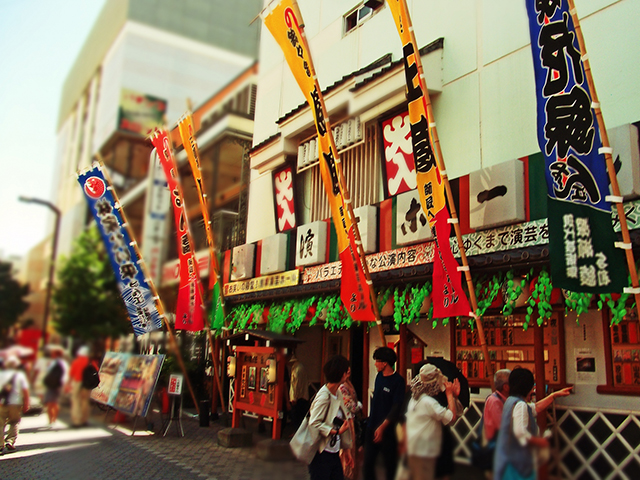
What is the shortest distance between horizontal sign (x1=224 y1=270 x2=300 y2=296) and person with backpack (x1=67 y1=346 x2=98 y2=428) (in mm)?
8692

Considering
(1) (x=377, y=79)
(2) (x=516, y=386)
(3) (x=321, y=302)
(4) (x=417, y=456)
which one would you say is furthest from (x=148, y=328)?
(4) (x=417, y=456)

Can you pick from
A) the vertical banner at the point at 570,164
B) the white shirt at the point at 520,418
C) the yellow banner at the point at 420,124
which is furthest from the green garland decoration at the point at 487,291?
the white shirt at the point at 520,418

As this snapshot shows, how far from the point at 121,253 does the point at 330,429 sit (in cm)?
574

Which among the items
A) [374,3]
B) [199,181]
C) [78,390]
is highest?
[374,3]

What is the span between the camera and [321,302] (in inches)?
488

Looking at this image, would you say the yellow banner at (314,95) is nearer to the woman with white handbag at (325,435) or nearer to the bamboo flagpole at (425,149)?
the bamboo flagpole at (425,149)

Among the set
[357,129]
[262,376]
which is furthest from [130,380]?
[357,129]

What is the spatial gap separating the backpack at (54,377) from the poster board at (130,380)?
25.0 ft

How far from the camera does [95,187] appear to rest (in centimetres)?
1183

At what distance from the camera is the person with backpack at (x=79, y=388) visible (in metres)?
4.80

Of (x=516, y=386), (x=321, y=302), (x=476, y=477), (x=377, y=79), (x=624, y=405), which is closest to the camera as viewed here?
(x=476, y=477)

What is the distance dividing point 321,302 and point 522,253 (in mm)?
5221

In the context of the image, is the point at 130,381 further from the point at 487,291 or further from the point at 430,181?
the point at 430,181

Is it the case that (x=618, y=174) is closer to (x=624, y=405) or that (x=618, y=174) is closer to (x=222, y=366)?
(x=624, y=405)
